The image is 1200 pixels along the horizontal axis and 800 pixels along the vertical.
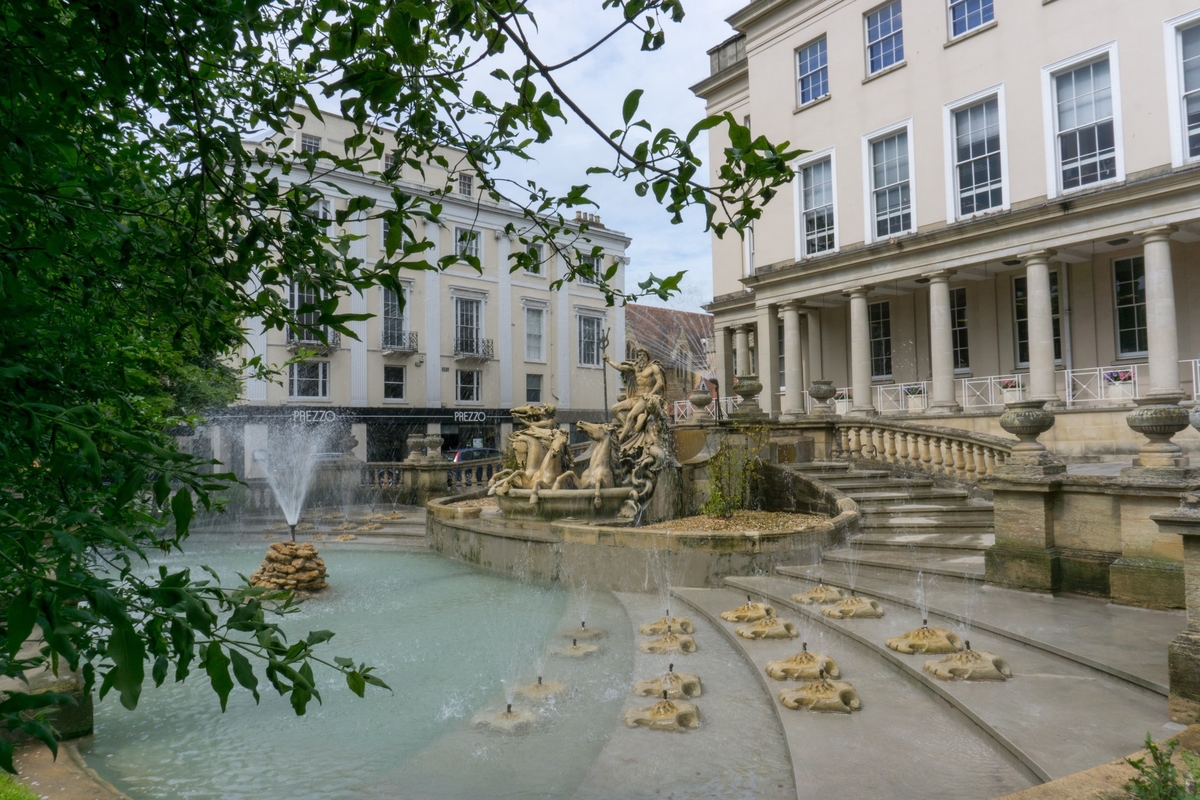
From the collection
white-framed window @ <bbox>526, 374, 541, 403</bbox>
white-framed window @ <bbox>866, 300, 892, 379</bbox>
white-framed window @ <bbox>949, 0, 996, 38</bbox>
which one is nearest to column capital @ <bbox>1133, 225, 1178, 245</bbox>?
white-framed window @ <bbox>949, 0, 996, 38</bbox>

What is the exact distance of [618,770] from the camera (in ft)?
13.4

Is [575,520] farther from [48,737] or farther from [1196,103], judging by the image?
[1196,103]

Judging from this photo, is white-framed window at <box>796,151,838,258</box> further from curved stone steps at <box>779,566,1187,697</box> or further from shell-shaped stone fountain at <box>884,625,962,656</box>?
shell-shaped stone fountain at <box>884,625,962,656</box>

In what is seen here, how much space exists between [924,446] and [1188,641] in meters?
10.2

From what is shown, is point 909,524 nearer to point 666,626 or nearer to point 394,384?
point 666,626

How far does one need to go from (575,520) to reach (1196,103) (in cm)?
1507

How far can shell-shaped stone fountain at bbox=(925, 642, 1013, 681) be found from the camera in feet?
16.0

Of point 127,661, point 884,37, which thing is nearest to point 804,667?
point 127,661

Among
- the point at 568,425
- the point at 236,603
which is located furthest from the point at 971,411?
the point at 568,425

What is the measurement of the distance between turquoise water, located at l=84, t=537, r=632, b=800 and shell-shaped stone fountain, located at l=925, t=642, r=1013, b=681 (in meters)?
2.16

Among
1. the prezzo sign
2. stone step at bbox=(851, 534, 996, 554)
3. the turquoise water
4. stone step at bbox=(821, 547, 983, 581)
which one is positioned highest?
the prezzo sign

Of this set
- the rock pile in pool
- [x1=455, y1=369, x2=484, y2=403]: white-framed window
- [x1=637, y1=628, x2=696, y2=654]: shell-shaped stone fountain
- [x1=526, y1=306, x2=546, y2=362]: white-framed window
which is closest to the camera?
[x1=637, y1=628, x2=696, y2=654]: shell-shaped stone fountain

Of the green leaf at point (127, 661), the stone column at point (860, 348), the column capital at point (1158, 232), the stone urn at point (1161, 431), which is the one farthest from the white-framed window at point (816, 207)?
the green leaf at point (127, 661)

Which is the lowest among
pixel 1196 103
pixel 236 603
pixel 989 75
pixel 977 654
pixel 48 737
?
pixel 977 654
